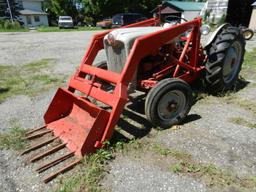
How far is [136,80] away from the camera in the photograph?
3.69 meters

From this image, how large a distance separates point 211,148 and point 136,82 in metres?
1.41

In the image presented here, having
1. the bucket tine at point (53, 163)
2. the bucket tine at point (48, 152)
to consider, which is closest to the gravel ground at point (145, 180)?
the bucket tine at point (53, 163)

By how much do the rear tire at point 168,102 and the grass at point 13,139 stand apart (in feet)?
5.65

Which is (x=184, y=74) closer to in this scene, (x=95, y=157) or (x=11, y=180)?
(x=95, y=157)

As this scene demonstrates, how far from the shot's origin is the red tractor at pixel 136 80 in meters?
2.95

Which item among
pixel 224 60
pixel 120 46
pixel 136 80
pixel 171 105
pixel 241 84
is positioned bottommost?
pixel 241 84

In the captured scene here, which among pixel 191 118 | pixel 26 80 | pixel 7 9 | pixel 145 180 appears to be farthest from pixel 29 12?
pixel 145 180

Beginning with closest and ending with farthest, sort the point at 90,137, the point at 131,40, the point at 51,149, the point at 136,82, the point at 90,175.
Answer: the point at 90,175 → the point at 90,137 → the point at 51,149 → the point at 131,40 → the point at 136,82

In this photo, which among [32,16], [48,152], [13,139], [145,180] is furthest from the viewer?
[32,16]

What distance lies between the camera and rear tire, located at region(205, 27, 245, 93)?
409cm

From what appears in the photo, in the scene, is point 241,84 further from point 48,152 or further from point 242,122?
point 48,152

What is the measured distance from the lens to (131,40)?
11.0 ft

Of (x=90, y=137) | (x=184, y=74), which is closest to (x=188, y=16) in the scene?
(x=184, y=74)

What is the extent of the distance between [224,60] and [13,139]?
11.6ft
